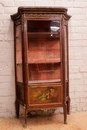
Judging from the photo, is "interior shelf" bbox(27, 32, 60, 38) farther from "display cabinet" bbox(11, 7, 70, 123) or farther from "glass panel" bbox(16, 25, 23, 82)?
"glass panel" bbox(16, 25, 23, 82)

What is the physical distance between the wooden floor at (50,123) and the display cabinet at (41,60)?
127 mm

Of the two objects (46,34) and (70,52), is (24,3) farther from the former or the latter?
(70,52)

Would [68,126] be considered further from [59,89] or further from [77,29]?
[77,29]

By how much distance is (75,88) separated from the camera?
8.83 feet

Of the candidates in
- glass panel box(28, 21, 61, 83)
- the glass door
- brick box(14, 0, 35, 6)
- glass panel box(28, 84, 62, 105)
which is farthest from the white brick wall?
glass panel box(28, 84, 62, 105)

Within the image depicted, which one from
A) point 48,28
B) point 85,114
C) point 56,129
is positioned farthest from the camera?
point 85,114

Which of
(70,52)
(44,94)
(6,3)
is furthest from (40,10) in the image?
(44,94)

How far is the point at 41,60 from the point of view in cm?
A: 237

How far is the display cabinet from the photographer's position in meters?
2.22

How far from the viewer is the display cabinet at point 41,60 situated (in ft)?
7.27

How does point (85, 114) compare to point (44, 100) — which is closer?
point (44, 100)

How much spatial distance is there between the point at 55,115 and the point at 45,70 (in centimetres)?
67

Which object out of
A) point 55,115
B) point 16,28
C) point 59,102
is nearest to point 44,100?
point 59,102

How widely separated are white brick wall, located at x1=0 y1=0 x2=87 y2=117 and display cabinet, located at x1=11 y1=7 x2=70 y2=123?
177 mm
